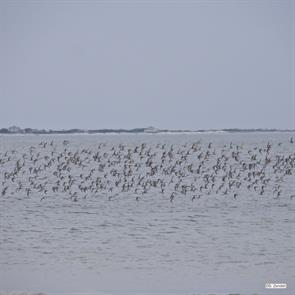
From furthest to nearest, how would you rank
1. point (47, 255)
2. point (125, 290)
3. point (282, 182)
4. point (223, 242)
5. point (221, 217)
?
1. point (282, 182)
2. point (221, 217)
3. point (223, 242)
4. point (47, 255)
5. point (125, 290)

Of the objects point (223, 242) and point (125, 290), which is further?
point (223, 242)

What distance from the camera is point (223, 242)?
23.7 metres

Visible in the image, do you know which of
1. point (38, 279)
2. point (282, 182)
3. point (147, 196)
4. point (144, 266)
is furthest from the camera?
point (282, 182)

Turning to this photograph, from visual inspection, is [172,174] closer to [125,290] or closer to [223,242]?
[223,242]

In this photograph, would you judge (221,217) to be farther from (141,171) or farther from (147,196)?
(141,171)

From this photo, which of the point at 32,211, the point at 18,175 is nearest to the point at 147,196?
the point at 32,211

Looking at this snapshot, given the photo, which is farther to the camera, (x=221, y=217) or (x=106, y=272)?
(x=221, y=217)

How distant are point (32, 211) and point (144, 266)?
14020 millimetres

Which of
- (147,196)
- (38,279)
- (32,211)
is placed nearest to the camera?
(38,279)

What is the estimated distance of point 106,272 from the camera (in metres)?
19.3

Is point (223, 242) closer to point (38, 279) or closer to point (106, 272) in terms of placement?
point (106, 272)

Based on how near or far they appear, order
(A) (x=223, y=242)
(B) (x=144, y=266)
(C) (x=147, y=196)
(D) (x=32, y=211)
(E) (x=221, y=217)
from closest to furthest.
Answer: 1. (B) (x=144, y=266)
2. (A) (x=223, y=242)
3. (E) (x=221, y=217)
4. (D) (x=32, y=211)
5. (C) (x=147, y=196)

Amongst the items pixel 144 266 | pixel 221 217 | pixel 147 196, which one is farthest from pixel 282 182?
pixel 144 266

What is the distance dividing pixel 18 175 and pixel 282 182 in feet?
63.3
